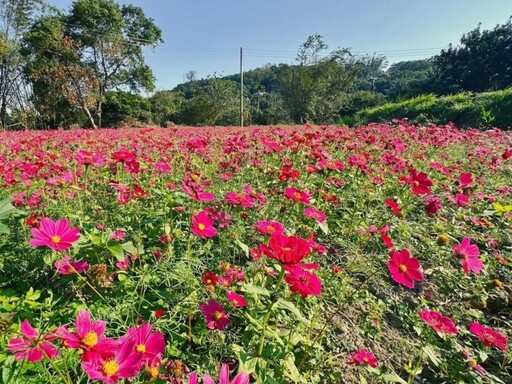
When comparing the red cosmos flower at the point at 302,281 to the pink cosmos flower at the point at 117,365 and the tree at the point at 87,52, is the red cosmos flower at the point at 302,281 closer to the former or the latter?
the pink cosmos flower at the point at 117,365

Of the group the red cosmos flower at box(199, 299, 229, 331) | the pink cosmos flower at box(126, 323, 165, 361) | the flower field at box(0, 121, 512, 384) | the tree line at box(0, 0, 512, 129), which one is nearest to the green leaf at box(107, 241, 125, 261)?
the flower field at box(0, 121, 512, 384)

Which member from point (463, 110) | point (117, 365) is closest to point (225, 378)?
point (117, 365)

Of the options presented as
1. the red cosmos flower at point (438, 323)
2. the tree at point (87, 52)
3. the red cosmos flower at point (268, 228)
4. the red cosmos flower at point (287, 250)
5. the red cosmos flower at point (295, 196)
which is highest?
the tree at point (87, 52)

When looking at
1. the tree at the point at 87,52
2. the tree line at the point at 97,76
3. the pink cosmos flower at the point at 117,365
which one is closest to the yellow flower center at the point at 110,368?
the pink cosmos flower at the point at 117,365

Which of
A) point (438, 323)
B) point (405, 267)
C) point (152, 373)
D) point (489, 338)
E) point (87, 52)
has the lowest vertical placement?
point (489, 338)

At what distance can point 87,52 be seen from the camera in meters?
23.4

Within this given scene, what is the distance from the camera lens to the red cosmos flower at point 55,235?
844 millimetres

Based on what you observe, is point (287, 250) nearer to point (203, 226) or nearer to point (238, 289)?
point (203, 226)

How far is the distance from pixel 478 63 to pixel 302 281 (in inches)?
1645

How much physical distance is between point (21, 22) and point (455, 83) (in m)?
37.5

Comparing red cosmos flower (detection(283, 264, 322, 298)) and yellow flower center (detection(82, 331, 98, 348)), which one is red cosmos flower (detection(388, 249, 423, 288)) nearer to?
red cosmos flower (detection(283, 264, 322, 298))

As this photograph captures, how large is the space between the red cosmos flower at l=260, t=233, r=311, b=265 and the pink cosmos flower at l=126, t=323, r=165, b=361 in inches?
11.8

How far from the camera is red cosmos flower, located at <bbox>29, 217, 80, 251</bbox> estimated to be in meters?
0.84

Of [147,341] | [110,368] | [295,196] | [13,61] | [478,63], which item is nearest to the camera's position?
[110,368]
